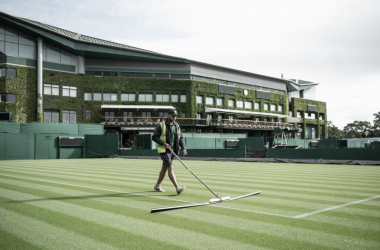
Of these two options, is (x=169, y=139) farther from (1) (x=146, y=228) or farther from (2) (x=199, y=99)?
(2) (x=199, y=99)

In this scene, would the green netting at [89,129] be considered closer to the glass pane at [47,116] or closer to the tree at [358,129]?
the glass pane at [47,116]

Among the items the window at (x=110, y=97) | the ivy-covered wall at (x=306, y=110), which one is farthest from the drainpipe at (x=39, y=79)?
the ivy-covered wall at (x=306, y=110)

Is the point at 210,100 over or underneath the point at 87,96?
over

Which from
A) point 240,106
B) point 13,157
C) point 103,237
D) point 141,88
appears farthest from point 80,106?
point 103,237

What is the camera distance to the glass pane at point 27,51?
166ft

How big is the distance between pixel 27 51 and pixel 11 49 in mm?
2202

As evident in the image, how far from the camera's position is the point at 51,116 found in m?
52.9

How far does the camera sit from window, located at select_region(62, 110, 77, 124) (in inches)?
2123

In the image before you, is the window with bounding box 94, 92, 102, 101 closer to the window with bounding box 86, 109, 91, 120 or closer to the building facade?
the building facade

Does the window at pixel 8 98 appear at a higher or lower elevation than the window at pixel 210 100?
lower

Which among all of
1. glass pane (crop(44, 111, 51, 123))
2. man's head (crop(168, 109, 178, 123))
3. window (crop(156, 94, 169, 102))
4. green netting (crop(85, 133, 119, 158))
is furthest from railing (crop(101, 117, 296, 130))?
man's head (crop(168, 109, 178, 123))

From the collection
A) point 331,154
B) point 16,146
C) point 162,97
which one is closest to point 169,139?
point 331,154

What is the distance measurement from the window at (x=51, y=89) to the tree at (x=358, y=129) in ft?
342

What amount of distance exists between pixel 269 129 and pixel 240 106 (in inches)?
300
